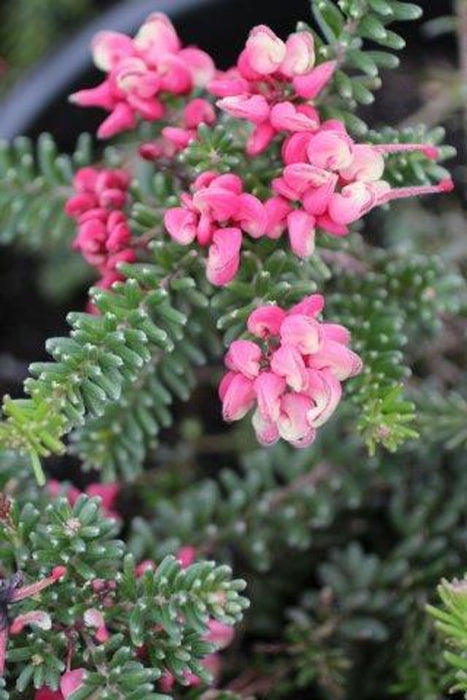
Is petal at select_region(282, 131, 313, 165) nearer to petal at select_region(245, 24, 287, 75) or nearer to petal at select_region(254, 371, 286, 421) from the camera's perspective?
petal at select_region(245, 24, 287, 75)

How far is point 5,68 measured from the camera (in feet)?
6.22

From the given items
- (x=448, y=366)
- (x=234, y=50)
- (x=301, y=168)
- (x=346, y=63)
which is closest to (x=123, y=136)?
(x=234, y=50)

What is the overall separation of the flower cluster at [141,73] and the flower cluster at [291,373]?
0.90 ft

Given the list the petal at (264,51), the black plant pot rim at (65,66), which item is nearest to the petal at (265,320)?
the petal at (264,51)

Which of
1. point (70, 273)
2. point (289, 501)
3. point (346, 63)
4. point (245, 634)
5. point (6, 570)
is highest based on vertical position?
point (346, 63)

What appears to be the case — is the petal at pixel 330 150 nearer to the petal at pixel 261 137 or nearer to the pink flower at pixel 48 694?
the petal at pixel 261 137

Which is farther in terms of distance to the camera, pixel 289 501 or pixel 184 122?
pixel 289 501

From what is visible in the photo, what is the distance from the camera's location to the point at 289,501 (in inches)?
52.0

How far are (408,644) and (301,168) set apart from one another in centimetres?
61

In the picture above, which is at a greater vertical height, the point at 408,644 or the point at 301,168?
the point at 301,168

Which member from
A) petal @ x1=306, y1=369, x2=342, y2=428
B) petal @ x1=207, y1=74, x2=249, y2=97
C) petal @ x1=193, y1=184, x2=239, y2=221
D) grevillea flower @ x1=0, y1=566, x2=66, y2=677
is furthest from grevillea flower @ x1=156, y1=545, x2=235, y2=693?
petal @ x1=207, y1=74, x2=249, y2=97

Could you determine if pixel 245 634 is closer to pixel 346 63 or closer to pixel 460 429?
pixel 460 429

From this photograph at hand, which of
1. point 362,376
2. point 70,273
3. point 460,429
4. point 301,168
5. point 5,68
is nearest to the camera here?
point 301,168

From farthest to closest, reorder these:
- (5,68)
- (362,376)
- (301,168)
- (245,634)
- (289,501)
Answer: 1. (5,68)
2. (245,634)
3. (289,501)
4. (362,376)
5. (301,168)
